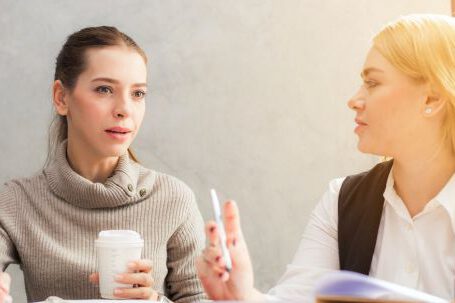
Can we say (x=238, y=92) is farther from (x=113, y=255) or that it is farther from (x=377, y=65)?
(x=113, y=255)

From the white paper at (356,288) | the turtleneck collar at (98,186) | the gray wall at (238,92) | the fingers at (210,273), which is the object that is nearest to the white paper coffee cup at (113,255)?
the fingers at (210,273)

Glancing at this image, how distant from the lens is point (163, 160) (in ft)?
8.31

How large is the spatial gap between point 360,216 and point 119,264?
2.02 ft

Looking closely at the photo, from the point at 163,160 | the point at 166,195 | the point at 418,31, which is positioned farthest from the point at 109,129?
the point at 418,31

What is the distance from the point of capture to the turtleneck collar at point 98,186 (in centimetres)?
186

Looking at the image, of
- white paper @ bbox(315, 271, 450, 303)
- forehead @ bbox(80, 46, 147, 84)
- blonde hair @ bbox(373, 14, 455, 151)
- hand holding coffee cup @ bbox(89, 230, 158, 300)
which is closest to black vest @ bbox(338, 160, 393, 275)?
blonde hair @ bbox(373, 14, 455, 151)

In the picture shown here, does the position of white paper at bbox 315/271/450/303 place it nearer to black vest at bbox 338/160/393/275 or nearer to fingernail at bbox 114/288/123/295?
fingernail at bbox 114/288/123/295

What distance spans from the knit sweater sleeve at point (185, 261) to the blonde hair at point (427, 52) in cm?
74

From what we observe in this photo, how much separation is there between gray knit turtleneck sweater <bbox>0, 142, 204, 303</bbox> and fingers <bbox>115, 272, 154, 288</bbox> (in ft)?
1.20

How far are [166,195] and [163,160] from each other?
1.91ft

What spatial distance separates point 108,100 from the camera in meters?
1.88

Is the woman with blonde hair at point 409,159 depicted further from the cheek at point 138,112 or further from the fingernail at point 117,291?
the cheek at point 138,112

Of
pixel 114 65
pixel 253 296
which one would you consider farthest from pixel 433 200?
pixel 114 65

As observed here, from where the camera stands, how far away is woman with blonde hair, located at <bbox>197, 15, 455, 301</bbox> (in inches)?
62.0
